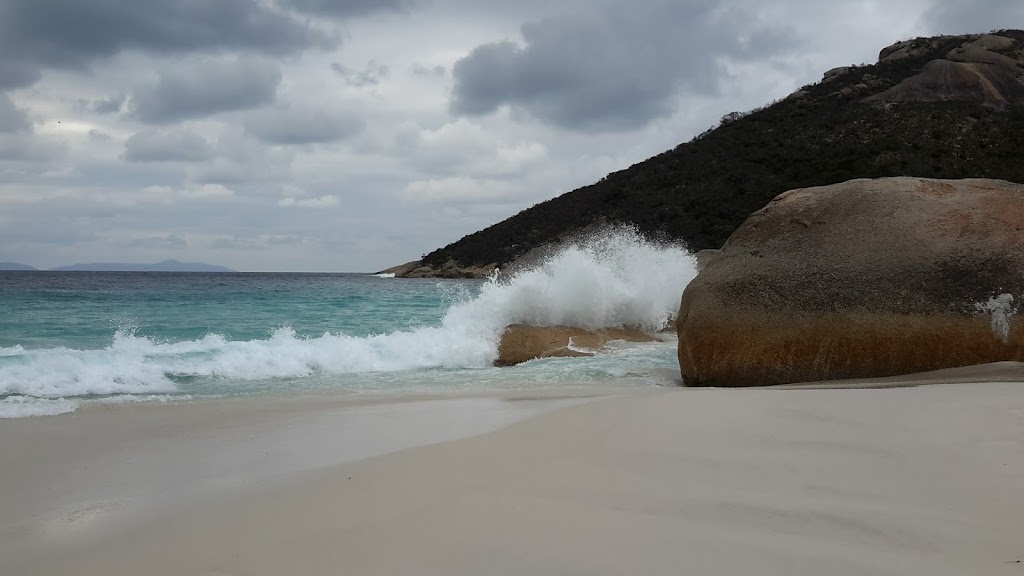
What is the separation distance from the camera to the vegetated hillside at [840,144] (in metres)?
35.4

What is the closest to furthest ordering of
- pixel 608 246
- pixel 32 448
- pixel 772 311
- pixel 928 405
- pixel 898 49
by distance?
pixel 928 405
pixel 32 448
pixel 772 311
pixel 608 246
pixel 898 49

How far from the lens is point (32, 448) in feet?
15.4

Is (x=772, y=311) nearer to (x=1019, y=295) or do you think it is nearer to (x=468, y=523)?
(x=1019, y=295)

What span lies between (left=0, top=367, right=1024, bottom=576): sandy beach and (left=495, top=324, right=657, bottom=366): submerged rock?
19.1ft

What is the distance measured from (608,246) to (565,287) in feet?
9.27

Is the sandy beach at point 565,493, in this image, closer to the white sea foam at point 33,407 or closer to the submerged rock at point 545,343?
the white sea foam at point 33,407

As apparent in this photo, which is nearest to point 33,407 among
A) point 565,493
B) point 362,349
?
point 362,349

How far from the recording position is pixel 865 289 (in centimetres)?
678

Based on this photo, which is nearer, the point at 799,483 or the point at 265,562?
the point at 265,562

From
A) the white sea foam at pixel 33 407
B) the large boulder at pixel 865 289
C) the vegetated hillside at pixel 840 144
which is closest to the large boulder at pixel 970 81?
the vegetated hillside at pixel 840 144

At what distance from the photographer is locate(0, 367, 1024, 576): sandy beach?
2271 millimetres

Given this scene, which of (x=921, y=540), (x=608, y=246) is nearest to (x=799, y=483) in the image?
(x=921, y=540)

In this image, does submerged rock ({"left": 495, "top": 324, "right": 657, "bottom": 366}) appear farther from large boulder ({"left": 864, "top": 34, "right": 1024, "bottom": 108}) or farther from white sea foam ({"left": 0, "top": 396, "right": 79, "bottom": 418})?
large boulder ({"left": 864, "top": 34, "right": 1024, "bottom": 108})

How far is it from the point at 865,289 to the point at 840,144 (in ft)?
119
